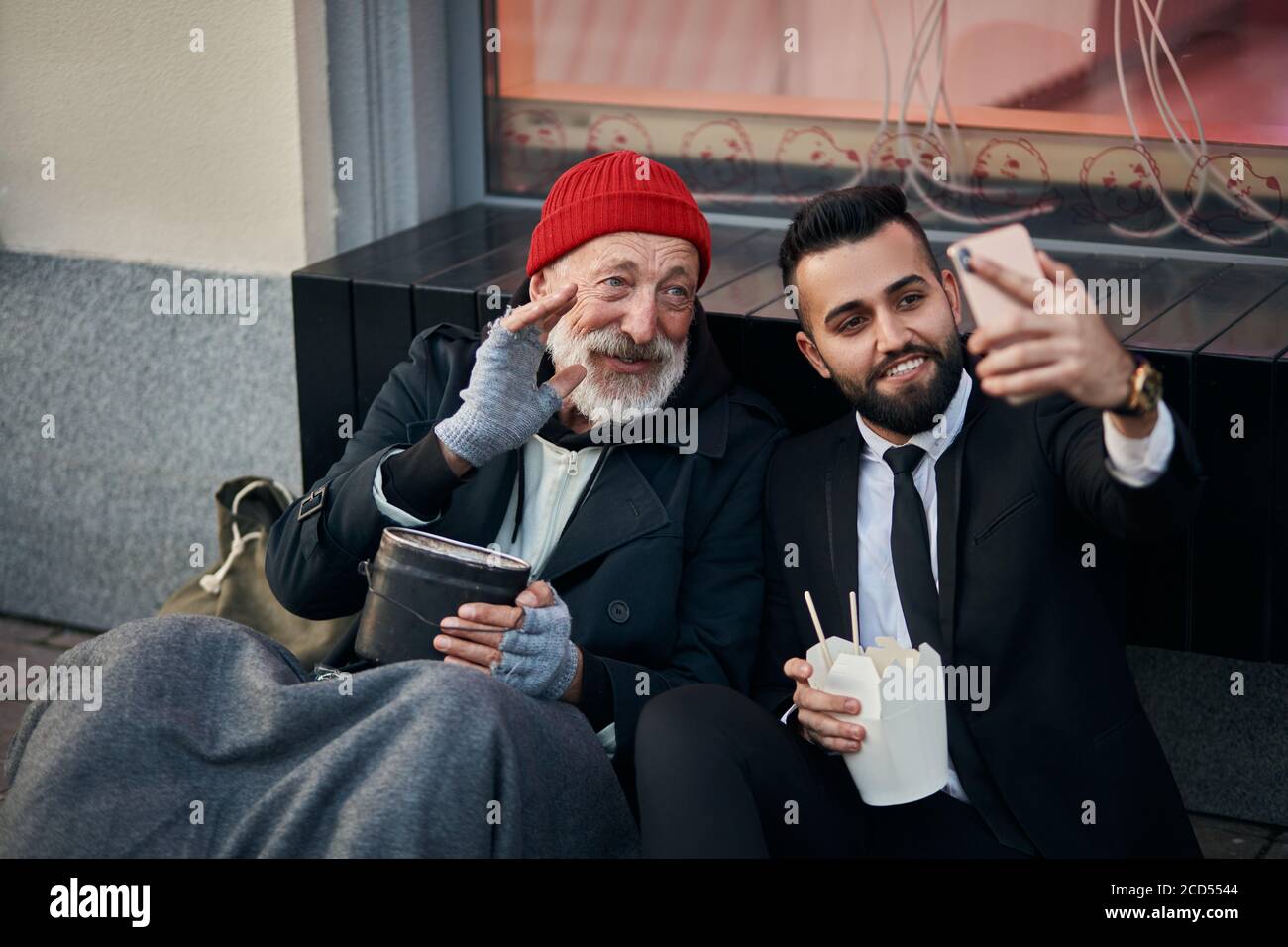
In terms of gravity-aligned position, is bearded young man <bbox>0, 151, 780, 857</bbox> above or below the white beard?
below

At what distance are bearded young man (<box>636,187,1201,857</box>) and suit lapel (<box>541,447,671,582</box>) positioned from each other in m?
0.27

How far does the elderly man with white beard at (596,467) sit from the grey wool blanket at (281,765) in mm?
317

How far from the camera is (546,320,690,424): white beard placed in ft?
10.2

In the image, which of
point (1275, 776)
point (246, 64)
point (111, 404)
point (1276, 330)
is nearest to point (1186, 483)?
point (1276, 330)

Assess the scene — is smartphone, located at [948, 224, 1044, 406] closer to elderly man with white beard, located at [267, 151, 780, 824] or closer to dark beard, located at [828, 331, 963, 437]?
dark beard, located at [828, 331, 963, 437]

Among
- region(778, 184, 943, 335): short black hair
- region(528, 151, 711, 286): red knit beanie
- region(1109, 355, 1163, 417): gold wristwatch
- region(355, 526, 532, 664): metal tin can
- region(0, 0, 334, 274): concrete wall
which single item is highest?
region(0, 0, 334, 274): concrete wall

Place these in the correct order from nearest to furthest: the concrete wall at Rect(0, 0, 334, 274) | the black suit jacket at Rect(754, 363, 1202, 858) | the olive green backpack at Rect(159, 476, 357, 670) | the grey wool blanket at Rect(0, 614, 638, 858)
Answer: the grey wool blanket at Rect(0, 614, 638, 858), the black suit jacket at Rect(754, 363, 1202, 858), the olive green backpack at Rect(159, 476, 357, 670), the concrete wall at Rect(0, 0, 334, 274)

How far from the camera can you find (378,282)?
368 cm

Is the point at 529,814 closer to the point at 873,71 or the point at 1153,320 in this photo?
the point at 1153,320

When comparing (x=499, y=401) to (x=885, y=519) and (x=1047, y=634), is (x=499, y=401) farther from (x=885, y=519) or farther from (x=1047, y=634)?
(x=1047, y=634)

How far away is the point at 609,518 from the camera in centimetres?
306

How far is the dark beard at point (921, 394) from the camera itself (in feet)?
9.14

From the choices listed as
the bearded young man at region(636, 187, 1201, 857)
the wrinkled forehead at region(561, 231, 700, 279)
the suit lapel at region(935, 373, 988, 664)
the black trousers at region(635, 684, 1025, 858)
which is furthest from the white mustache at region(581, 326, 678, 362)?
the black trousers at region(635, 684, 1025, 858)
